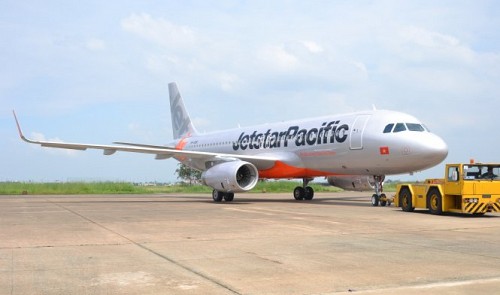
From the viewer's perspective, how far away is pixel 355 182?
24.7 meters

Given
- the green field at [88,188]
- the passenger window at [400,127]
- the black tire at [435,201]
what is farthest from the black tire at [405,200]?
the green field at [88,188]

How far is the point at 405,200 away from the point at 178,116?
864 inches

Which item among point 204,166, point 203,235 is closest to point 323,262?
point 203,235

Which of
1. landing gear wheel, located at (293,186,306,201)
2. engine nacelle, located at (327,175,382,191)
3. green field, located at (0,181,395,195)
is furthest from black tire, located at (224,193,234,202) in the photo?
green field, located at (0,181,395,195)

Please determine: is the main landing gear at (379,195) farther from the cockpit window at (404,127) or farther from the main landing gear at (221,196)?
the main landing gear at (221,196)

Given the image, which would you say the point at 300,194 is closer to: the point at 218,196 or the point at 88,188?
the point at 218,196

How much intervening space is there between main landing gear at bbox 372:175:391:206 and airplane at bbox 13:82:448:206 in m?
0.04

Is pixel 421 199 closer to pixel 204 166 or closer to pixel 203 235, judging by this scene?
pixel 203 235

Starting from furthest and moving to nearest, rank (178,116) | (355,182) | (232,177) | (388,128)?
1. (178,116)
2. (355,182)
3. (232,177)
4. (388,128)

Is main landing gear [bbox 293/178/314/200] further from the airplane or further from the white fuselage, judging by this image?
the white fuselage

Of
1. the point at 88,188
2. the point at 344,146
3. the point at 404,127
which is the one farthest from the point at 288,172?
the point at 88,188

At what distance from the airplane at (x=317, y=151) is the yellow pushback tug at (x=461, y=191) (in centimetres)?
212

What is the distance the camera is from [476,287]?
18.1ft

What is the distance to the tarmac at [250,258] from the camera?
221 inches
